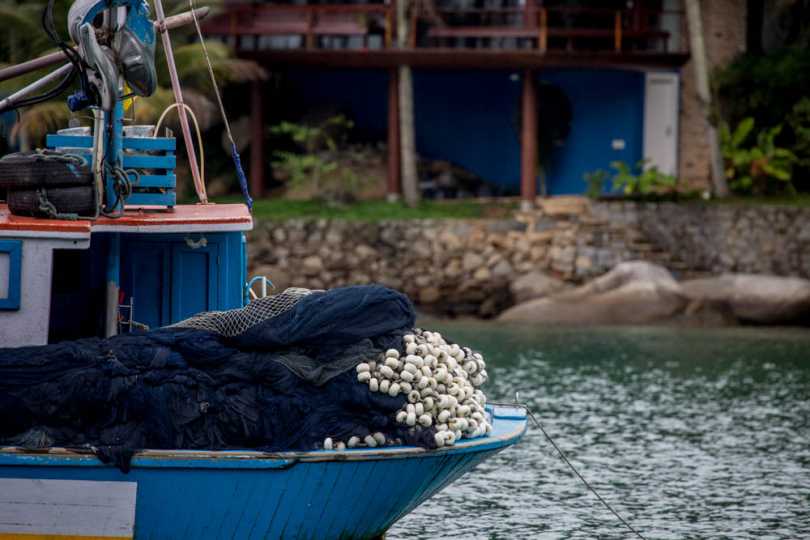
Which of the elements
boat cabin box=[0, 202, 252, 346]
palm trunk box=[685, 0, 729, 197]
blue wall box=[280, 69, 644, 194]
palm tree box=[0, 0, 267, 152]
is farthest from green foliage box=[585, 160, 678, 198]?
boat cabin box=[0, 202, 252, 346]

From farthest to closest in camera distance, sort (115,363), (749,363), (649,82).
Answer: (649,82) → (749,363) → (115,363)

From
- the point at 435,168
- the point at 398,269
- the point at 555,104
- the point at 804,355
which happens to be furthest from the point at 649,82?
the point at 804,355

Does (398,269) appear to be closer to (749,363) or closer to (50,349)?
(749,363)

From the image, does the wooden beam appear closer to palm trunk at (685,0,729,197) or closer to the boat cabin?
palm trunk at (685,0,729,197)

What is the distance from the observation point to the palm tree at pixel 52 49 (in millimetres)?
29047

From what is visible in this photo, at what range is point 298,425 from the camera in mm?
10836

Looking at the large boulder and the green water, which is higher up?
the large boulder

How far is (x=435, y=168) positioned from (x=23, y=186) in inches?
968

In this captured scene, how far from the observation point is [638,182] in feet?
108

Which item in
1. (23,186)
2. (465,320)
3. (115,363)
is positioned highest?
(23,186)

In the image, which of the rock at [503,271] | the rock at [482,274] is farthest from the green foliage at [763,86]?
the rock at [482,274]

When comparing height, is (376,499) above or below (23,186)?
below

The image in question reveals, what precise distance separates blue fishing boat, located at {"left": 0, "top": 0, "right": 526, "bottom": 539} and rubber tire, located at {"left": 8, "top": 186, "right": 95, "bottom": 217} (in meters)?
0.01

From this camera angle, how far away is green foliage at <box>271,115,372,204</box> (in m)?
33.4
